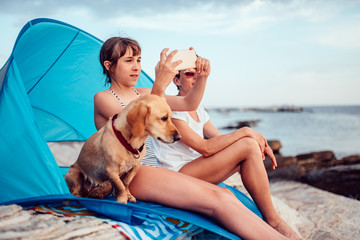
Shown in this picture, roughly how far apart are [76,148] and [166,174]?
239cm

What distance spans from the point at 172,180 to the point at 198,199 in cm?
19

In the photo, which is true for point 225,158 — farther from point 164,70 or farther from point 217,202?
point 164,70

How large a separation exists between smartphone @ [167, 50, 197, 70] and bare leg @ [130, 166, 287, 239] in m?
0.67

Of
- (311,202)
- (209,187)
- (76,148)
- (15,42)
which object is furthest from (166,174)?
(311,202)

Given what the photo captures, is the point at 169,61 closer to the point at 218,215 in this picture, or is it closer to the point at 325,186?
the point at 218,215

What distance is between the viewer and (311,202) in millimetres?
3666

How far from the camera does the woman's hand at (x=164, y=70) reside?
1.71m

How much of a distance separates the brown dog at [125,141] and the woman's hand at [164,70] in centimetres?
14

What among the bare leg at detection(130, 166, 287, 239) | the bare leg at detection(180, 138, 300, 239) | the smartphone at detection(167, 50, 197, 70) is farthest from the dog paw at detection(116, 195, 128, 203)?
the smartphone at detection(167, 50, 197, 70)

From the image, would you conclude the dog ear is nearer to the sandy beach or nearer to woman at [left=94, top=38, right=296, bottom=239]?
woman at [left=94, top=38, right=296, bottom=239]

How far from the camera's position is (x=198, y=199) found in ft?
5.65

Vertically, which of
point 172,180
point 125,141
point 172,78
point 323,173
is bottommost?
point 323,173

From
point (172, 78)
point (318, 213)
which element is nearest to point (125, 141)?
point (172, 78)

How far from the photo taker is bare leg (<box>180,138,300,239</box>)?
203 cm
